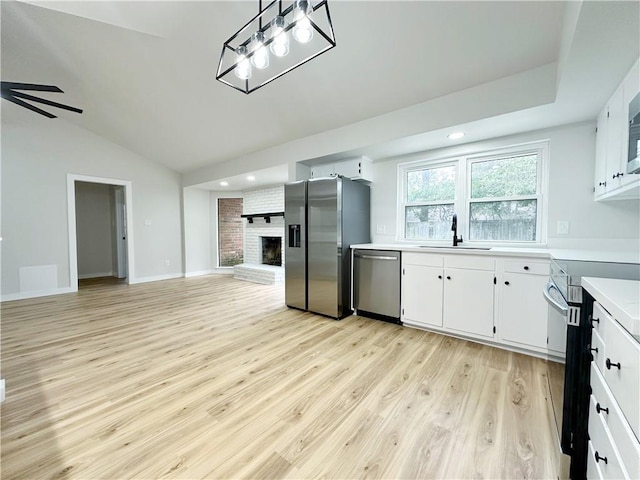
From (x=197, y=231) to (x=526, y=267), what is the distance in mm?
6654

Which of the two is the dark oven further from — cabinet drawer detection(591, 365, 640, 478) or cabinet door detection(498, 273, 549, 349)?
cabinet door detection(498, 273, 549, 349)

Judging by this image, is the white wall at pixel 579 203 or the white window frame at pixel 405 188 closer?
the white wall at pixel 579 203

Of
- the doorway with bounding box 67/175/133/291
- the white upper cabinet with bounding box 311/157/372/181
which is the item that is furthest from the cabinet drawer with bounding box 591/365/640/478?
the doorway with bounding box 67/175/133/291

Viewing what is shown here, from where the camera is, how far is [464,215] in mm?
3145

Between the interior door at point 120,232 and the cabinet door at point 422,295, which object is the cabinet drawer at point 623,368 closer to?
the cabinet door at point 422,295

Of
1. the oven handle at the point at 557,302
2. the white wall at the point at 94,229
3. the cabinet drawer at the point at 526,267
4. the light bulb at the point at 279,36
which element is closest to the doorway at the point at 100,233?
the white wall at the point at 94,229

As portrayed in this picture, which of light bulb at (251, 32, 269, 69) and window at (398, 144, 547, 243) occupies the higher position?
light bulb at (251, 32, 269, 69)

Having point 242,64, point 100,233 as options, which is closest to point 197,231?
point 100,233

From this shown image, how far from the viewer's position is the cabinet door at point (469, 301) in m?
2.53

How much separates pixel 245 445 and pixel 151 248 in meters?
5.80

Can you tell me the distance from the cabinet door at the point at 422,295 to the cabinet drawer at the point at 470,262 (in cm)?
15

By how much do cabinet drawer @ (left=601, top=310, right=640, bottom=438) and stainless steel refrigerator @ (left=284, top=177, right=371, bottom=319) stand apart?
8.44 feet

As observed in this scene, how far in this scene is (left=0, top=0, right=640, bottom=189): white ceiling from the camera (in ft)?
6.04

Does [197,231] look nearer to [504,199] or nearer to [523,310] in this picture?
[504,199]
